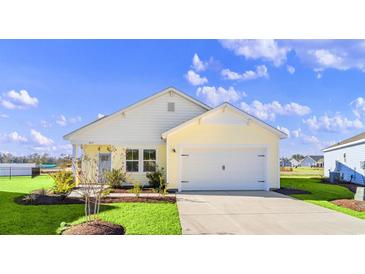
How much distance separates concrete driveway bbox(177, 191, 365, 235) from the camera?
761cm

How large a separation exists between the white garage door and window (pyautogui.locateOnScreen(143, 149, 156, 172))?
2.64 meters

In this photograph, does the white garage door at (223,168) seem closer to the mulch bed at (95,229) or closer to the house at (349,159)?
the mulch bed at (95,229)

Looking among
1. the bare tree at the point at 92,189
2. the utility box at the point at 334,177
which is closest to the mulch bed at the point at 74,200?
the bare tree at the point at 92,189

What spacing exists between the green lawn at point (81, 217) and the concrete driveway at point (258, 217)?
50 cm

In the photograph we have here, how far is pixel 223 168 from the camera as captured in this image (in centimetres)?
1469

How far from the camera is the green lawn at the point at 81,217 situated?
24.6 ft

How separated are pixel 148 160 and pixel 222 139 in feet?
13.9

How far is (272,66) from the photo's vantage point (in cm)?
1404

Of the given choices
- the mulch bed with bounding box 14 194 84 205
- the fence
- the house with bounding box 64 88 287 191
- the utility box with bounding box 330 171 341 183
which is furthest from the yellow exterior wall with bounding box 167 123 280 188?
the fence

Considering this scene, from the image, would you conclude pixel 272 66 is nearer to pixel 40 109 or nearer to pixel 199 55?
pixel 199 55

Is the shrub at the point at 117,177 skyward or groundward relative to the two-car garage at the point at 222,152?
groundward

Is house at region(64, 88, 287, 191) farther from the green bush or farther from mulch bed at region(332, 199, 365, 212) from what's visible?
mulch bed at region(332, 199, 365, 212)

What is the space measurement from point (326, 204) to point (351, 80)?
6.26 m
